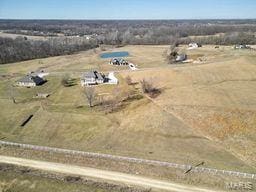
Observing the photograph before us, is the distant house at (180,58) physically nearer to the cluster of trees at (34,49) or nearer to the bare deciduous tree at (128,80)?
the bare deciduous tree at (128,80)

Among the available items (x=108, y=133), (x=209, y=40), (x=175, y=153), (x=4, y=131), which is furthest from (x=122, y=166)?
(x=209, y=40)

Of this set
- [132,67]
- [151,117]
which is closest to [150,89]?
[151,117]

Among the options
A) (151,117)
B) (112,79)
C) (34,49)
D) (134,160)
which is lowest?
(134,160)

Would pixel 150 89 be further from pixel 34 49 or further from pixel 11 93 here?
pixel 34 49

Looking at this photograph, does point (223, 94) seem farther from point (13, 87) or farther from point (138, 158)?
point (13, 87)

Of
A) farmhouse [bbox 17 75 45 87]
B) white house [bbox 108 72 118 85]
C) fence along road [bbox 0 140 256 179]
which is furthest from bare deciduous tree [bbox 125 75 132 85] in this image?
fence along road [bbox 0 140 256 179]

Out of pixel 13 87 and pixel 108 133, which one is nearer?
pixel 108 133

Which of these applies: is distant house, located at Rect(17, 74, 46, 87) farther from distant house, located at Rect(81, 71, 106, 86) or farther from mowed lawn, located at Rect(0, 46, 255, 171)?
distant house, located at Rect(81, 71, 106, 86)

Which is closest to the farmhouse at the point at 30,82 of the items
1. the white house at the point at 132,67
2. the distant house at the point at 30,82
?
the distant house at the point at 30,82
